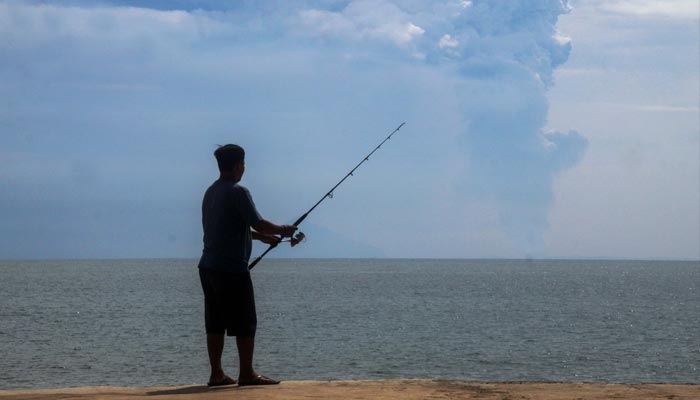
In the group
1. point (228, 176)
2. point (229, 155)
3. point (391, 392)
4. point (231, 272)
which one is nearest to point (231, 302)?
point (231, 272)

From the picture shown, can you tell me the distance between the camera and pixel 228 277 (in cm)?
680

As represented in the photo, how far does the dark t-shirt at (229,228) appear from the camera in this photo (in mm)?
6793

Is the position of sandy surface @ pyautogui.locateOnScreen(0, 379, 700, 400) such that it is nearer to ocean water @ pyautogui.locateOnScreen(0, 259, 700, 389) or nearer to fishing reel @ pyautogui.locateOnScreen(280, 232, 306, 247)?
fishing reel @ pyautogui.locateOnScreen(280, 232, 306, 247)

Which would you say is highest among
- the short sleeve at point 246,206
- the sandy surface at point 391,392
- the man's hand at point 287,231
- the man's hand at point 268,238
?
the short sleeve at point 246,206

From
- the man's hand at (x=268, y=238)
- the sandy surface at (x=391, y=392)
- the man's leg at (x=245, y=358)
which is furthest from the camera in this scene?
the man's hand at (x=268, y=238)

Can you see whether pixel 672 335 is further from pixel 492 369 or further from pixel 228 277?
pixel 228 277

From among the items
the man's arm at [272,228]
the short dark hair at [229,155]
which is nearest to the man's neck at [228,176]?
the short dark hair at [229,155]

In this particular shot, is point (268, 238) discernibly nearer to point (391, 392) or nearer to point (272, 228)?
point (272, 228)

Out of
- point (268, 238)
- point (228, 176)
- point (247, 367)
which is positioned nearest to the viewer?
point (247, 367)

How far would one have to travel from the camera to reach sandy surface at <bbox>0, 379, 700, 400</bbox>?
20.1 feet

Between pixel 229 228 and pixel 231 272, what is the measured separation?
33cm

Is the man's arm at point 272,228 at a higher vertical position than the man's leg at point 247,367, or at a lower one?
higher

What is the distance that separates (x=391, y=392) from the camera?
249 inches

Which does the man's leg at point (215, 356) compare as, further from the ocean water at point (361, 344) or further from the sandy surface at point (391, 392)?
the ocean water at point (361, 344)
